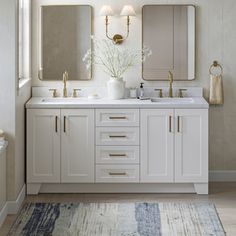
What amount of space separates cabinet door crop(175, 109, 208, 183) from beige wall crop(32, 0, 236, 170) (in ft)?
1.87

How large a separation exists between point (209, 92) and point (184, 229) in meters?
1.81

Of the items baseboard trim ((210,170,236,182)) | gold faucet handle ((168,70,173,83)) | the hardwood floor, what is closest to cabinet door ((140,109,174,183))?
the hardwood floor

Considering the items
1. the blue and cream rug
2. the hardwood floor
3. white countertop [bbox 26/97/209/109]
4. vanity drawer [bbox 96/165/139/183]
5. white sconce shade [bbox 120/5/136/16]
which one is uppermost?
white sconce shade [bbox 120/5/136/16]

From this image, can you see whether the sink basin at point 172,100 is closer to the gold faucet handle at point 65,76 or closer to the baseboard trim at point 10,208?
the gold faucet handle at point 65,76

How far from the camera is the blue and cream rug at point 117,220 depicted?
5266mm

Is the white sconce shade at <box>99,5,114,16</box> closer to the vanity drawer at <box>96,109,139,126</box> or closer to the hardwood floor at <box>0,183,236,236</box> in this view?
the vanity drawer at <box>96,109,139,126</box>

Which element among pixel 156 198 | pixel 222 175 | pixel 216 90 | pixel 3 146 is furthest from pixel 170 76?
pixel 3 146

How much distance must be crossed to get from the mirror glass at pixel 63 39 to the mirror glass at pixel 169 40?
547 millimetres

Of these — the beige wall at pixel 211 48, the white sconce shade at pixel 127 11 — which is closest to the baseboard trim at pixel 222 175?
the beige wall at pixel 211 48

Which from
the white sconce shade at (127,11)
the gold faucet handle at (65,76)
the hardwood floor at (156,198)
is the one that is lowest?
the hardwood floor at (156,198)

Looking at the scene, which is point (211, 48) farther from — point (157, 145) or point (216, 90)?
point (157, 145)

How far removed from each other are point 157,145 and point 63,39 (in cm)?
132

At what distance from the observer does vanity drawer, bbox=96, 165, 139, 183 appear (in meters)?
6.35

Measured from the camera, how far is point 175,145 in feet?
20.7
